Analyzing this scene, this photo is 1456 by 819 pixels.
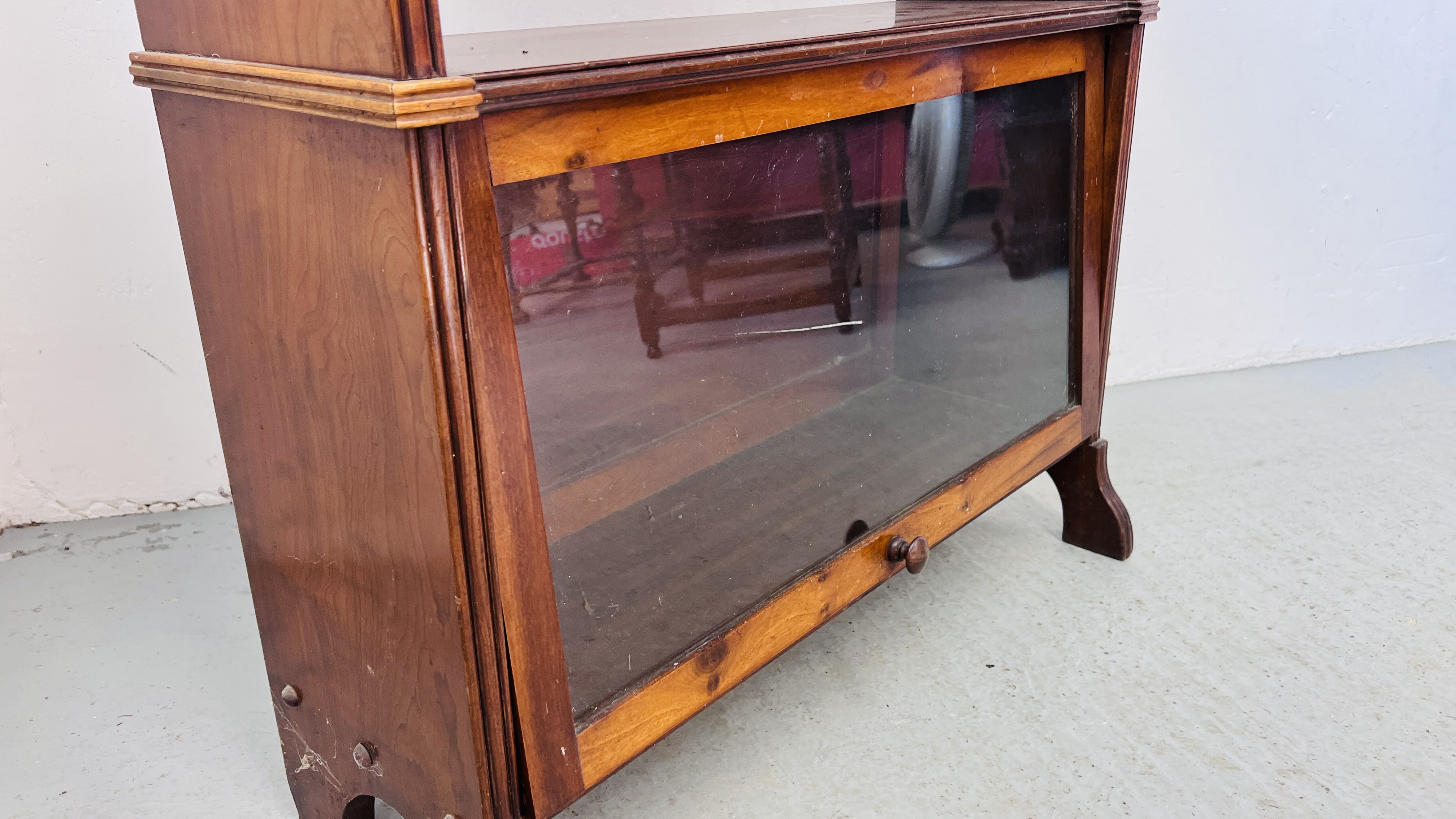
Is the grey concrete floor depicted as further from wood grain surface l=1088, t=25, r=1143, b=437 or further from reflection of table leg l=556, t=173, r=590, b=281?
reflection of table leg l=556, t=173, r=590, b=281

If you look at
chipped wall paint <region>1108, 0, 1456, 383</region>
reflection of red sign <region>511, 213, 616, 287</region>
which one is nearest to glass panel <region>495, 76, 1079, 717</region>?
reflection of red sign <region>511, 213, 616, 287</region>

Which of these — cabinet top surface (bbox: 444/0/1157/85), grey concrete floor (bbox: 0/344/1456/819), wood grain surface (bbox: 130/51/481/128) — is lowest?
grey concrete floor (bbox: 0/344/1456/819)

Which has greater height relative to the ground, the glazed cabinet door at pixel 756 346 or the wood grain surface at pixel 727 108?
the wood grain surface at pixel 727 108

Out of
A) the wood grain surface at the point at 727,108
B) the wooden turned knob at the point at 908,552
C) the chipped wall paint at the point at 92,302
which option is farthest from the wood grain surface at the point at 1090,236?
the chipped wall paint at the point at 92,302

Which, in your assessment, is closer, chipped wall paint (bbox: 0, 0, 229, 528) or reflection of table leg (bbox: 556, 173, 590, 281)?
reflection of table leg (bbox: 556, 173, 590, 281)

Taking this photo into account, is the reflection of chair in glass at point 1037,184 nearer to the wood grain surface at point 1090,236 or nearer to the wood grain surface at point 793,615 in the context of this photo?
the wood grain surface at point 1090,236

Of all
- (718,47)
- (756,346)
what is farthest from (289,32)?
(756,346)

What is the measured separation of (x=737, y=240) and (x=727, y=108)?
27cm

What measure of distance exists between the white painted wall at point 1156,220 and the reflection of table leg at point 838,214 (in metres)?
0.98

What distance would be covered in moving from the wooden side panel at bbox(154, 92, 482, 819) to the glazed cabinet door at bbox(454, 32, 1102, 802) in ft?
0.22

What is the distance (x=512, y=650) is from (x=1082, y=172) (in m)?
1.20

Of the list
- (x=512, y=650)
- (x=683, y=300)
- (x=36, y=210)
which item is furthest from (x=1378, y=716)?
(x=36, y=210)

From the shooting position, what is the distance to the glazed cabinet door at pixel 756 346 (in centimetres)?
104

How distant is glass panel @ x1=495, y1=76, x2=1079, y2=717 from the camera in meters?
1.13
